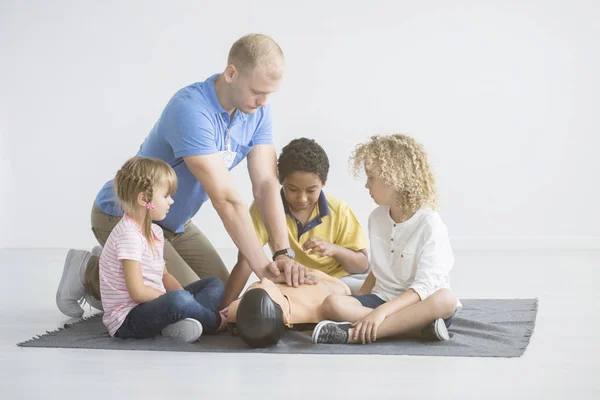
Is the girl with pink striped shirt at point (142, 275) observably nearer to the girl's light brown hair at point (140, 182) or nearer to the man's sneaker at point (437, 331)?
the girl's light brown hair at point (140, 182)

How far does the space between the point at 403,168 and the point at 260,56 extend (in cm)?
57

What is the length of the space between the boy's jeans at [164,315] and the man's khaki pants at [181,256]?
46 centimetres

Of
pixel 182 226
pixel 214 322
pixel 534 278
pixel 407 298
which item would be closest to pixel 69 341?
pixel 214 322

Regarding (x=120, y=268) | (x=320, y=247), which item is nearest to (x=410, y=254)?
(x=320, y=247)

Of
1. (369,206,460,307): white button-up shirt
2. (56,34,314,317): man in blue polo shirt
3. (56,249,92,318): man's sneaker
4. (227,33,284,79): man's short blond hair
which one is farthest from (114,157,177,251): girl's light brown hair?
(369,206,460,307): white button-up shirt

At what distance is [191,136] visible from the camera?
2635 millimetres

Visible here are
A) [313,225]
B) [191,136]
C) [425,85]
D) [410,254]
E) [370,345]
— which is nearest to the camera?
[370,345]

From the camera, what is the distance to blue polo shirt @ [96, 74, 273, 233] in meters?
2.65

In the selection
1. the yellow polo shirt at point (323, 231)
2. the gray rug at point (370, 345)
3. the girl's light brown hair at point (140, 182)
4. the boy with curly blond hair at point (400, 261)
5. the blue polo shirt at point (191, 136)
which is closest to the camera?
the gray rug at point (370, 345)

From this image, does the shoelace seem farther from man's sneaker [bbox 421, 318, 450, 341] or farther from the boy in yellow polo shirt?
the boy in yellow polo shirt

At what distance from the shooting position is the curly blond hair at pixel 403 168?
2541 mm

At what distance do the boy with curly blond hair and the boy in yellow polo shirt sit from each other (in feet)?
1.21

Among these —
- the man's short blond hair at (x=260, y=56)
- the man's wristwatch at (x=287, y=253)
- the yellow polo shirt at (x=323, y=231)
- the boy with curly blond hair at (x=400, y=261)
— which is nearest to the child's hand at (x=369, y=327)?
the boy with curly blond hair at (x=400, y=261)

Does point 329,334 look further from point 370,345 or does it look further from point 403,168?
point 403,168
